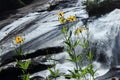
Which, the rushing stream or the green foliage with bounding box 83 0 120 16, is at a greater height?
the green foliage with bounding box 83 0 120 16

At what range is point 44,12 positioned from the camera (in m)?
17.9

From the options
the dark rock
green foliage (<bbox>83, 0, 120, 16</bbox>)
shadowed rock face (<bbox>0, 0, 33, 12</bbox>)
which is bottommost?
shadowed rock face (<bbox>0, 0, 33, 12</bbox>)

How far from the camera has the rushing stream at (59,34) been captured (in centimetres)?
991

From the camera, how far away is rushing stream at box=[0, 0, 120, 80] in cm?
991

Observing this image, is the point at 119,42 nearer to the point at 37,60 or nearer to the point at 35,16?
the point at 37,60

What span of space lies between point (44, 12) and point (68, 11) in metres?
1.86

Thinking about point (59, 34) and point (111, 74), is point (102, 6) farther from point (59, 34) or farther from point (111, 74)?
point (111, 74)

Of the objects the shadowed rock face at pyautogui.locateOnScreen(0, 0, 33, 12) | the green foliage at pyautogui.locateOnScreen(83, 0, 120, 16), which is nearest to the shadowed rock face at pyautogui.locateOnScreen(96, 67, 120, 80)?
the green foliage at pyautogui.locateOnScreen(83, 0, 120, 16)

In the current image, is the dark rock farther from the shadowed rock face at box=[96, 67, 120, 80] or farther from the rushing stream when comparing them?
the shadowed rock face at box=[96, 67, 120, 80]

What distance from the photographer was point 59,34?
1272cm

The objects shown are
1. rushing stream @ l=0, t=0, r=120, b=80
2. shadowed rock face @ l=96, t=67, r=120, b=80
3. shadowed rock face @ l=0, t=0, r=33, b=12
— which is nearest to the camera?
shadowed rock face @ l=96, t=67, r=120, b=80

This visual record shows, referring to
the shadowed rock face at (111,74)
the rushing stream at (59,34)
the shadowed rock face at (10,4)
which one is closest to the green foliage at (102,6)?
the rushing stream at (59,34)

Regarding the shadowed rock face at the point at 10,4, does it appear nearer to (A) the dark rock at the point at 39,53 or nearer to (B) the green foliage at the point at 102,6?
(B) the green foliage at the point at 102,6

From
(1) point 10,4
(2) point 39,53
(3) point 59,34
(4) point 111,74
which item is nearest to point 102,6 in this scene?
(3) point 59,34
